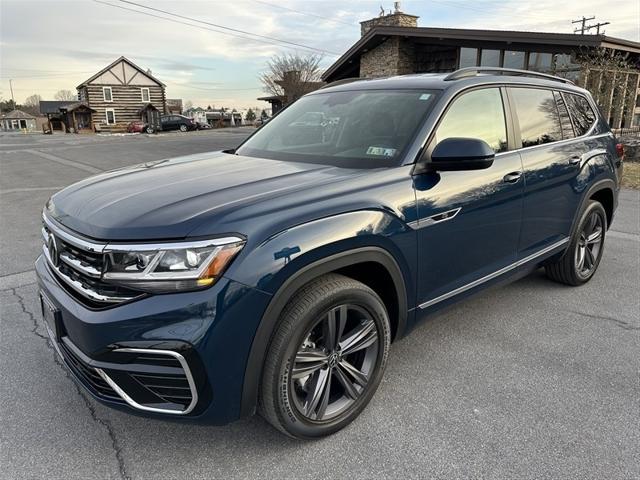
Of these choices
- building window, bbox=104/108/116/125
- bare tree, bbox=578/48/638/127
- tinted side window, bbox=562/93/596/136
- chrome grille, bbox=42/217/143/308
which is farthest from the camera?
building window, bbox=104/108/116/125

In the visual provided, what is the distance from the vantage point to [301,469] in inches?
88.5

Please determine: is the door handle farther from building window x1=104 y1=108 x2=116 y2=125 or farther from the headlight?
building window x1=104 y1=108 x2=116 y2=125

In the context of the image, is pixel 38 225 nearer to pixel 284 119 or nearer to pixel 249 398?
pixel 284 119

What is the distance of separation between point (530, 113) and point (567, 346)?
1.69 metres

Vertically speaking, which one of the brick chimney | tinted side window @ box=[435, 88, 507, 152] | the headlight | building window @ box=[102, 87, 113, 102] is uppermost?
the brick chimney

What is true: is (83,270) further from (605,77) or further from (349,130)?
(605,77)

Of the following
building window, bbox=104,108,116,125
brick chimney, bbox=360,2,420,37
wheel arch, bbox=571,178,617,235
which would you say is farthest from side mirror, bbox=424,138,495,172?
building window, bbox=104,108,116,125

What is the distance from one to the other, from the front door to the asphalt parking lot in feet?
1.81

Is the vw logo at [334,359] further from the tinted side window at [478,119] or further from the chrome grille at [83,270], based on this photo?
the tinted side window at [478,119]

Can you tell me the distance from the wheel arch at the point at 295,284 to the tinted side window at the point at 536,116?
5.43ft

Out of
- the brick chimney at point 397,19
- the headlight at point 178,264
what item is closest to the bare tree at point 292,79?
the brick chimney at point 397,19

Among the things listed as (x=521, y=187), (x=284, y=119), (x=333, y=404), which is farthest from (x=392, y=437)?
(x=284, y=119)

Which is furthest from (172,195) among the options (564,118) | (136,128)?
(136,128)

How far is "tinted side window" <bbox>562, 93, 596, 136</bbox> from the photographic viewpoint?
4.13 metres
